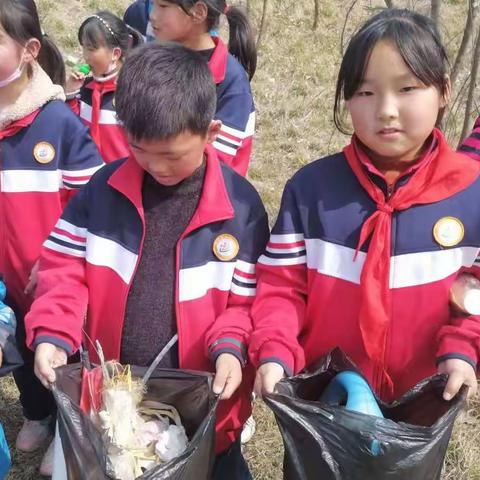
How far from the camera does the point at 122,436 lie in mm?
1420

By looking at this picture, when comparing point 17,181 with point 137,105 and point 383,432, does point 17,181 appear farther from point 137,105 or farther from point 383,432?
point 383,432

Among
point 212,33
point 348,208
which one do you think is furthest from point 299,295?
point 212,33

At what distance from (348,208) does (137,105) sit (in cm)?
57

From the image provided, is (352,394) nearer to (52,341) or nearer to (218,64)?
(52,341)

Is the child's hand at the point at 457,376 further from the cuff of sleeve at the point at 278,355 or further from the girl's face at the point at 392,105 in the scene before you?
the girl's face at the point at 392,105

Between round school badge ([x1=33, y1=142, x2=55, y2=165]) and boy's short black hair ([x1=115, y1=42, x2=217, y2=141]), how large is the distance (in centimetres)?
53

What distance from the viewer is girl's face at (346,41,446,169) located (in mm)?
1435

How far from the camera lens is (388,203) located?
151cm

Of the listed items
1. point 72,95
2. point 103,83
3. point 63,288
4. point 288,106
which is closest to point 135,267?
point 63,288

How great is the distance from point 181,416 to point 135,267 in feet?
1.30

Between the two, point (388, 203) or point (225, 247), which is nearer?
point (388, 203)

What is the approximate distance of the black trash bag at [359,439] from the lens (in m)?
1.26

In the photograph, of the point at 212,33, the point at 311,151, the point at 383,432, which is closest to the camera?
the point at 383,432

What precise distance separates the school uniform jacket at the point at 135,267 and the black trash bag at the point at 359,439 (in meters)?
0.28
